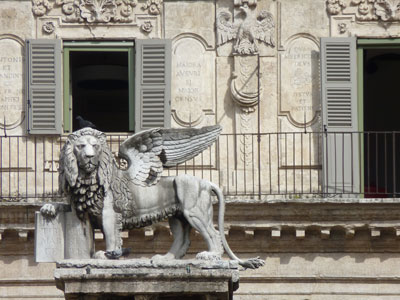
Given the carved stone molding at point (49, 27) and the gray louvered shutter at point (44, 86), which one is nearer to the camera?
the gray louvered shutter at point (44, 86)

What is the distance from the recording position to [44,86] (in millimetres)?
41375

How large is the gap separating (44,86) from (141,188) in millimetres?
9832

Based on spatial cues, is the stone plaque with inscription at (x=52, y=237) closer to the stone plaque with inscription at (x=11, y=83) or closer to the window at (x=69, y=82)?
the window at (x=69, y=82)

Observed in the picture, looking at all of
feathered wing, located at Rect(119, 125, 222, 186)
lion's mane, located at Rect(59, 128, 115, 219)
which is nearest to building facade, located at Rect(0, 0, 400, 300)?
feathered wing, located at Rect(119, 125, 222, 186)

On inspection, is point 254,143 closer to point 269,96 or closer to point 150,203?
point 269,96

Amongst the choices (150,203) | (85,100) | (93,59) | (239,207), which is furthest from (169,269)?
(85,100)

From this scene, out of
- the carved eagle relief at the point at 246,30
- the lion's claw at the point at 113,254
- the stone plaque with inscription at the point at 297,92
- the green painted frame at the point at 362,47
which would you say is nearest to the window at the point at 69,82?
the carved eagle relief at the point at 246,30

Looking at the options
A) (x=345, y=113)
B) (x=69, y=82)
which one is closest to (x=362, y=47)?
(x=345, y=113)

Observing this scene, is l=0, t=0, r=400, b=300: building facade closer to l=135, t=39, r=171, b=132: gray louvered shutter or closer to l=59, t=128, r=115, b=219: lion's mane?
l=135, t=39, r=171, b=132: gray louvered shutter

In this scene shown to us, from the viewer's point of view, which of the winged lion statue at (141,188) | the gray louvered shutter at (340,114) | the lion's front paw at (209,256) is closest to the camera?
the lion's front paw at (209,256)

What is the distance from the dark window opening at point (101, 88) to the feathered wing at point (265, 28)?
227 cm

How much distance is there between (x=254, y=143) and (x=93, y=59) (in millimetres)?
4366

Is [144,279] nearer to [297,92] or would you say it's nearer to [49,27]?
[297,92]

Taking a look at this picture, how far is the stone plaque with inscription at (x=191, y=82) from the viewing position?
41.5 m
